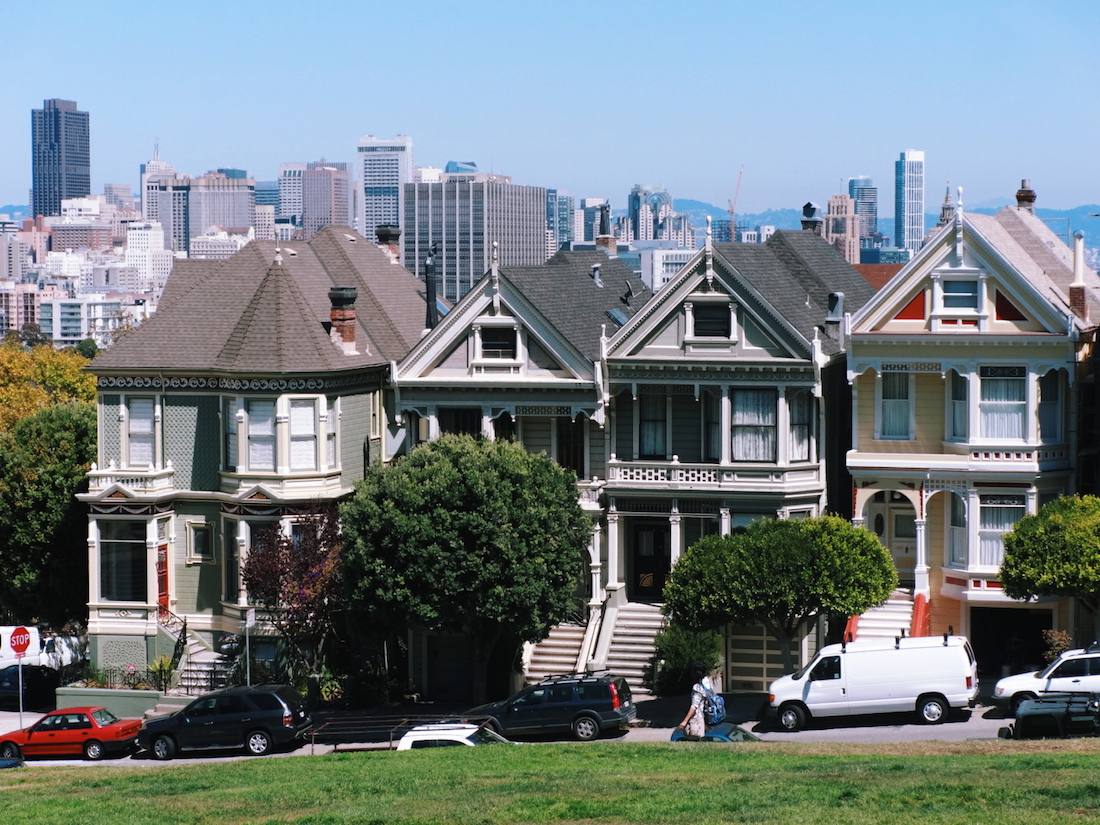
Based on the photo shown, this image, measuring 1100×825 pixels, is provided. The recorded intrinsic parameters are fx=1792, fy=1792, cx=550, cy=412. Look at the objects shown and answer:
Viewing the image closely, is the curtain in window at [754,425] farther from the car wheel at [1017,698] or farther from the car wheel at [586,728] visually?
the car wheel at [1017,698]

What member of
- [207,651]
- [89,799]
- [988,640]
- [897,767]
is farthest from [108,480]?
[897,767]

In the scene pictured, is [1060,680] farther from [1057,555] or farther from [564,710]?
[564,710]

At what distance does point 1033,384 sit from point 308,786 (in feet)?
72.4

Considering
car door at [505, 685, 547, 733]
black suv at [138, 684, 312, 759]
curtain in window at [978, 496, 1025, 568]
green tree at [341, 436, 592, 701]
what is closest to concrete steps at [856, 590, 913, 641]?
curtain in window at [978, 496, 1025, 568]

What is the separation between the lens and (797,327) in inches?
1839

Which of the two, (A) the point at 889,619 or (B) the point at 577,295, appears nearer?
(A) the point at 889,619

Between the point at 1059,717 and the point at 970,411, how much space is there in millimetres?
12311

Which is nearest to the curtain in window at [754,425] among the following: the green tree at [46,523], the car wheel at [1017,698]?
the car wheel at [1017,698]

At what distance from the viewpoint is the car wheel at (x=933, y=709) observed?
3947 centimetres

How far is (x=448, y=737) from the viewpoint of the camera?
125 feet

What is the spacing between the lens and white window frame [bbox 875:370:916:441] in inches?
1828

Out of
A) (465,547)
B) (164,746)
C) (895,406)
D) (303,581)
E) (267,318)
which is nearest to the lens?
(164,746)

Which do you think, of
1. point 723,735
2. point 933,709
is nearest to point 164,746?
point 723,735

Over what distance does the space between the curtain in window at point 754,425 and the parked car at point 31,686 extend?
20.6m
